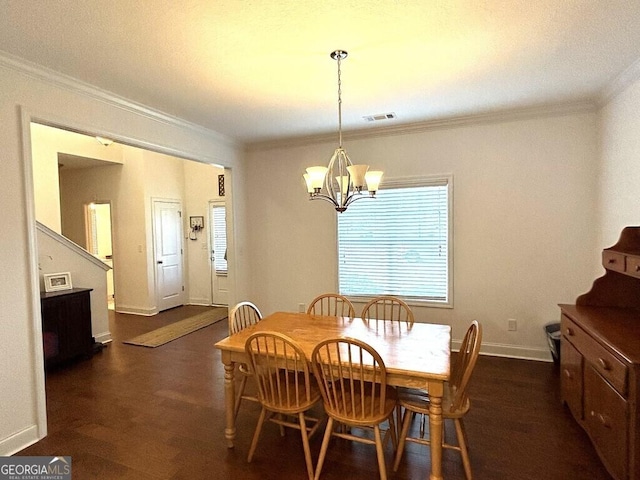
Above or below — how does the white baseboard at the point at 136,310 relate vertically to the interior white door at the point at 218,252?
below

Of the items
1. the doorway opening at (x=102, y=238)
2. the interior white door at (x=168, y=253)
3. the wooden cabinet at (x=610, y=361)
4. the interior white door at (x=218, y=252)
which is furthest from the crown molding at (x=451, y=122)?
the doorway opening at (x=102, y=238)

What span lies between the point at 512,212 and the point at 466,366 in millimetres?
2347

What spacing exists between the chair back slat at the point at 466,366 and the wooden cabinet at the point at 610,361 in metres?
0.70

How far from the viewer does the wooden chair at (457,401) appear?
1968 millimetres

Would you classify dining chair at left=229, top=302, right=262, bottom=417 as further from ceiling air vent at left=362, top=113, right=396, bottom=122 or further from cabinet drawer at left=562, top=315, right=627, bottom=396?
ceiling air vent at left=362, top=113, right=396, bottom=122

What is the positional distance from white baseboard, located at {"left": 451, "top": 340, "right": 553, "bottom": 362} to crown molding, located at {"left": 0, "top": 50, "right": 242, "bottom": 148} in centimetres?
427

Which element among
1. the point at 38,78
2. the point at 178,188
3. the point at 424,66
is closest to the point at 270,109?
the point at 424,66

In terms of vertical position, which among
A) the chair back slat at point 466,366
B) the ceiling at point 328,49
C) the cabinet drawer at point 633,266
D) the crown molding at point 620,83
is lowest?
the chair back slat at point 466,366

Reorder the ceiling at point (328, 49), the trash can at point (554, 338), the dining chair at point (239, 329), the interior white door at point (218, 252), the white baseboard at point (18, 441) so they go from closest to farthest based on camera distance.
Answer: the ceiling at point (328, 49) → the white baseboard at point (18, 441) → the dining chair at point (239, 329) → the trash can at point (554, 338) → the interior white door at point (218, 252)

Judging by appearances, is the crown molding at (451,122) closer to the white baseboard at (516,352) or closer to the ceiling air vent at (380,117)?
the ceiling air vent at (380,117)

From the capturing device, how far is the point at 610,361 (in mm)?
1931

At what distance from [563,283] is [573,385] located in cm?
153

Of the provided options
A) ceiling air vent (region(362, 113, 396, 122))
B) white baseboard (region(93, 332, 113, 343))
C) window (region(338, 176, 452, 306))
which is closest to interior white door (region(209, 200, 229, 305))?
white baseboard (region(93, 332, 113, 343))

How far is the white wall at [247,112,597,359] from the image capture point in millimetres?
3607
